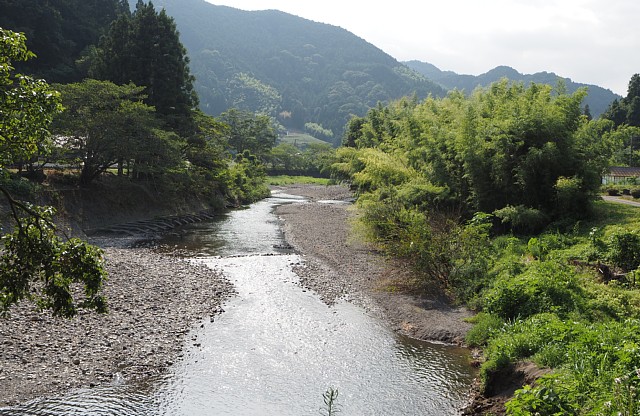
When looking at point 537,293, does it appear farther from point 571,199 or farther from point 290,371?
point 571,199

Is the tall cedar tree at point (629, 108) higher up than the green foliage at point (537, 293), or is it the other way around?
the tall cedar tree at point (629, 108)

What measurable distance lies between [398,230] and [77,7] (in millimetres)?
53318

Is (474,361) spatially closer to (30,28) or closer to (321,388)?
(321,388)

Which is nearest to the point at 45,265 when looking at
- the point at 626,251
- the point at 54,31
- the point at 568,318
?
the point at 568,318

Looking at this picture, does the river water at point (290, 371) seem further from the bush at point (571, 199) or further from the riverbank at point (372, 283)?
the bush at point (571, 199)

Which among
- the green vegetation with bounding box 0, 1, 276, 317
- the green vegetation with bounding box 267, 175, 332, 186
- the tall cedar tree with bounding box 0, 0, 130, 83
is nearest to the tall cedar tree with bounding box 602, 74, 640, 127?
the green vegetation with bounding box 267, 175, 332, 186

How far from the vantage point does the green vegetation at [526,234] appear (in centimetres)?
845

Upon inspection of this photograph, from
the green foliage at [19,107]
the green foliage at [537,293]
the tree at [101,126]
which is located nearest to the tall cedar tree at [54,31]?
the tree at [101,126]

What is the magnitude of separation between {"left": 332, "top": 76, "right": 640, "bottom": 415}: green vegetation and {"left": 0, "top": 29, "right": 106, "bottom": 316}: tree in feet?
21.1

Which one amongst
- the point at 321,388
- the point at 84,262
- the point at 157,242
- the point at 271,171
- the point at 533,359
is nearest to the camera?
the point at 84,262

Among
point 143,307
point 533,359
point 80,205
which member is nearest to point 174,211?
point 80,205

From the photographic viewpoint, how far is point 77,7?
54500mm

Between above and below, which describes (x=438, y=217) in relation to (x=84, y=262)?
below

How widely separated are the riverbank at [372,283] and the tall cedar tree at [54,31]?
31136mm
